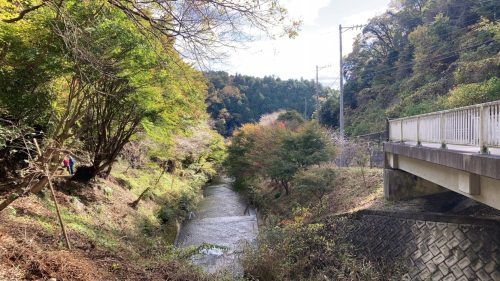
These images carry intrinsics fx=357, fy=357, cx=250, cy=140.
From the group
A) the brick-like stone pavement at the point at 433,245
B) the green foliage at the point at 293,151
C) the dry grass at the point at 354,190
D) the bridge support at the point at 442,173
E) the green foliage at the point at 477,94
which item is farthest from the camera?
the green foliage at the point at 293,151

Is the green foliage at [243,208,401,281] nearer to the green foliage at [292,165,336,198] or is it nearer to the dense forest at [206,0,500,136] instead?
the green foliage at [292,165,336,198]

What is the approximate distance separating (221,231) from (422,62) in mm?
27297

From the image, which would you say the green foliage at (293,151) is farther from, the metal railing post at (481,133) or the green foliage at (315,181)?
the metal railing post at (481,133)

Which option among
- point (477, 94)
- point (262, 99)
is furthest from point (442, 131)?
point (262, 99)

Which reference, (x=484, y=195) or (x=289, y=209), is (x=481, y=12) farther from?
(x=484, y=195)

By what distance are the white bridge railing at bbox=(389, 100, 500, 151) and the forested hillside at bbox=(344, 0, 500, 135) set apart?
14535mm

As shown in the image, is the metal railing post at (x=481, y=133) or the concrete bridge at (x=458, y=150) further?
the metal railing post at (x=481, y=133)

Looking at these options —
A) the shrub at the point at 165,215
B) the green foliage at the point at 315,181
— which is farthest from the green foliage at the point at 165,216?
the green foliage at the point at 315,181

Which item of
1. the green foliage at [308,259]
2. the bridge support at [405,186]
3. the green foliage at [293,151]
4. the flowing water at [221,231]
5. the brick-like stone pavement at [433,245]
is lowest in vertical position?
the flowing water at [221,231]

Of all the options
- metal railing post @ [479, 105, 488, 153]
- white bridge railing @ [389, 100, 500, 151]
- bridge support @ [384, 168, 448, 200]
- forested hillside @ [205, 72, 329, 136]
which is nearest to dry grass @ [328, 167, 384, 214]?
bridge support @ [384, 168, 448, 200]

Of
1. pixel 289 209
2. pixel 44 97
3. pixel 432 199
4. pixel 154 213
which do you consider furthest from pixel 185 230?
pixel 432 199

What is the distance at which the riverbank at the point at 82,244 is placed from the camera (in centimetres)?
598

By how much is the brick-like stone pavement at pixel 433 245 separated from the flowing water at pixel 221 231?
4.41 m

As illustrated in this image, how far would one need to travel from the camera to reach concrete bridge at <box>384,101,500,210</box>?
585 centimetres
